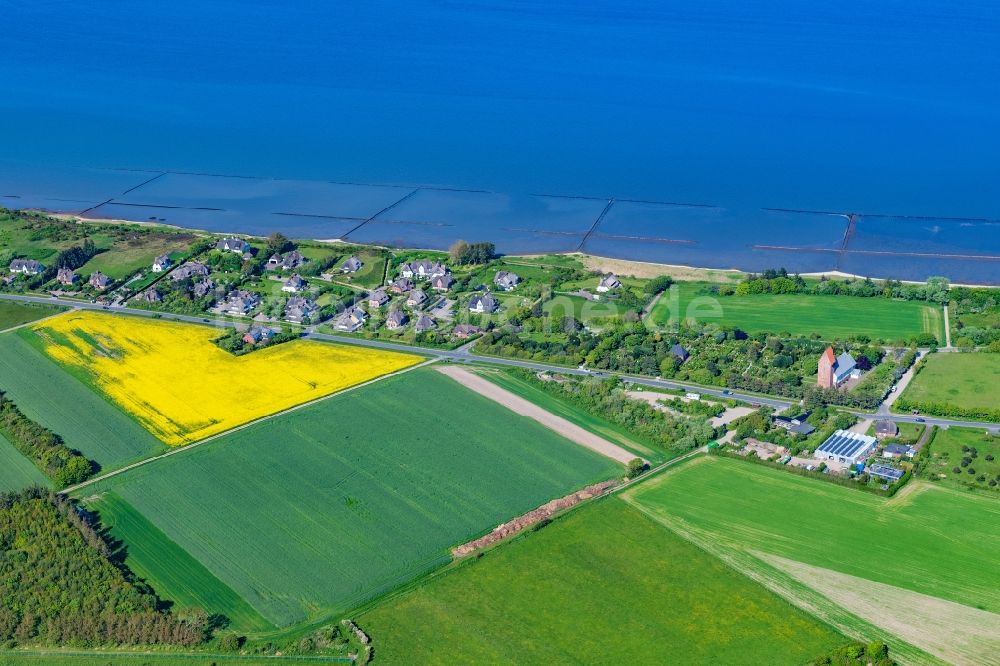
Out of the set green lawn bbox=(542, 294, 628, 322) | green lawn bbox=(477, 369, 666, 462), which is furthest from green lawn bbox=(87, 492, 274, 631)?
green lawn bbox=(542, 294, 628, 322)

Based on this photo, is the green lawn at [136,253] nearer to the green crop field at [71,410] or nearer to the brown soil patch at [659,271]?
the green crop field at [71,410]

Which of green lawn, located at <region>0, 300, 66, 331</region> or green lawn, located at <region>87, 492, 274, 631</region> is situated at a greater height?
green lawn, located at <region>0, 300, 66, 331</region>

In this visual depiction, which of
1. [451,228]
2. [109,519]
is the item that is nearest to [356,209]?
[451,228]

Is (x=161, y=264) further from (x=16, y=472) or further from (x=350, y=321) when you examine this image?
(x=16, y=472)

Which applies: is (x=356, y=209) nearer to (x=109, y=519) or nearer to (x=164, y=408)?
(x=164, y=408)

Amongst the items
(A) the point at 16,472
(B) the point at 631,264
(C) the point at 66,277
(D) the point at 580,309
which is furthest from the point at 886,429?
(C) the point at 66,277

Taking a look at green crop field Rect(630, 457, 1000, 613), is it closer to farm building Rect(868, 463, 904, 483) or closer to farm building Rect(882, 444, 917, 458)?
farm building Rect(868, 463, 904, 483)

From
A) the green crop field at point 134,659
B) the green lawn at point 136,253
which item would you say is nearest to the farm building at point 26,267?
the green lawn at point 136,253
